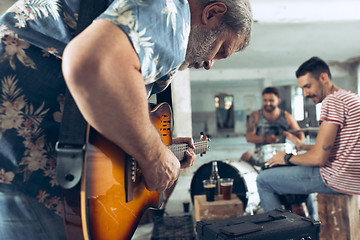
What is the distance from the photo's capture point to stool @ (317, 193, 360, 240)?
2480mm

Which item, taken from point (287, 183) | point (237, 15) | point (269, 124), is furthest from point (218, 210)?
point (269, 124)

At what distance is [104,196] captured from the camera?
2.49ft

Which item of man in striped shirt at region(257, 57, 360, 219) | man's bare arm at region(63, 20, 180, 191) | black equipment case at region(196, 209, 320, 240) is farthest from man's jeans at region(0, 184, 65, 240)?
man in striped shirt at region(257, 57, 360, 219)

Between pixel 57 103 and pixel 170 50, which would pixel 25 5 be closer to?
pixel 57 103

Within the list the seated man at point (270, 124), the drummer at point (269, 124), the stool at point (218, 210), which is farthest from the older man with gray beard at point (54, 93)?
the drummer at point (269, 124)

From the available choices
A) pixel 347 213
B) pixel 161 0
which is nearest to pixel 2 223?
pixel 161 0

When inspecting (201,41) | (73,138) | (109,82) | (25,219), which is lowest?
(25,219)

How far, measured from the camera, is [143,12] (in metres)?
0.61

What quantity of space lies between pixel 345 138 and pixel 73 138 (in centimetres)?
230

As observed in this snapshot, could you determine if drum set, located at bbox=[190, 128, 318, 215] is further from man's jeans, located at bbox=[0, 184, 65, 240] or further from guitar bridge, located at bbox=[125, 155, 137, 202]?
man's jeans, located at bbox=[0, 184, 65, 240]

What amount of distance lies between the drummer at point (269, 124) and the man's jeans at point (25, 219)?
A: 4.09 metres

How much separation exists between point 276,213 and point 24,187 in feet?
5.21

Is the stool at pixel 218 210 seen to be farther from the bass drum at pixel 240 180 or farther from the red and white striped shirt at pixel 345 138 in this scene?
the red and white striped shirt at pixel 345 138

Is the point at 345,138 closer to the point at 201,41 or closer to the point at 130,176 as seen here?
the point at 201,41
